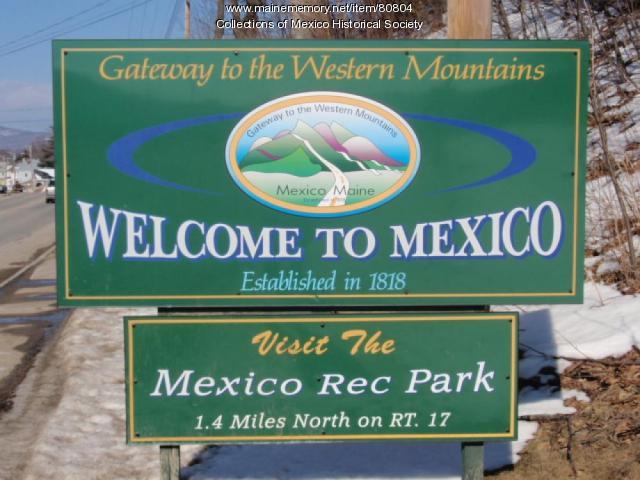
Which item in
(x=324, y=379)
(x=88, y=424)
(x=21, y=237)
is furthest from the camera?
(x=21, y=237)

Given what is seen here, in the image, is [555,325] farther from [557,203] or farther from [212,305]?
[212,305]

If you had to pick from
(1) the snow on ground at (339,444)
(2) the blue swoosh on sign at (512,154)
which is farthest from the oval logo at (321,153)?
(1) the snow on ground at (339,444)

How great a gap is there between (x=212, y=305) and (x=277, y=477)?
1.48 metres

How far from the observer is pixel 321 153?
4.22 meters

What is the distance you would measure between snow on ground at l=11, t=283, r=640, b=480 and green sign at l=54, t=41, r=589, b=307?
4.82 ft

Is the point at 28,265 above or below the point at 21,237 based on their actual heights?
below

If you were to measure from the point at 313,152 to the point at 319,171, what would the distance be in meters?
0.10

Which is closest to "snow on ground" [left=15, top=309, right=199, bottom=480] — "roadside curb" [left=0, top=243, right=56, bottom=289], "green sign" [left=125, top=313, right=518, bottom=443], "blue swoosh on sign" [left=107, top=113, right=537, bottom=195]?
"green sign" [left=125, top=313, right=518, bottom=443]

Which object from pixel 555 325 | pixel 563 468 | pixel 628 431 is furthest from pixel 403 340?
pixel 555 325

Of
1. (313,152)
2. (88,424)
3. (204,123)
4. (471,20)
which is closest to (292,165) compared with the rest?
(313,152)

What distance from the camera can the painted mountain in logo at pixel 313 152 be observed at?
4.21 meters

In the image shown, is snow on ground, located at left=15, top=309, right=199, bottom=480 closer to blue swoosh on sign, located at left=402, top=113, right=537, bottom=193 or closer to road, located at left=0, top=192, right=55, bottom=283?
blue swoosh on sign, located at left=402, top=113, right=537, bottom=193

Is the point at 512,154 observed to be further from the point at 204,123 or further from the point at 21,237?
the point at 21,237

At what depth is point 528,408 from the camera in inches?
227
